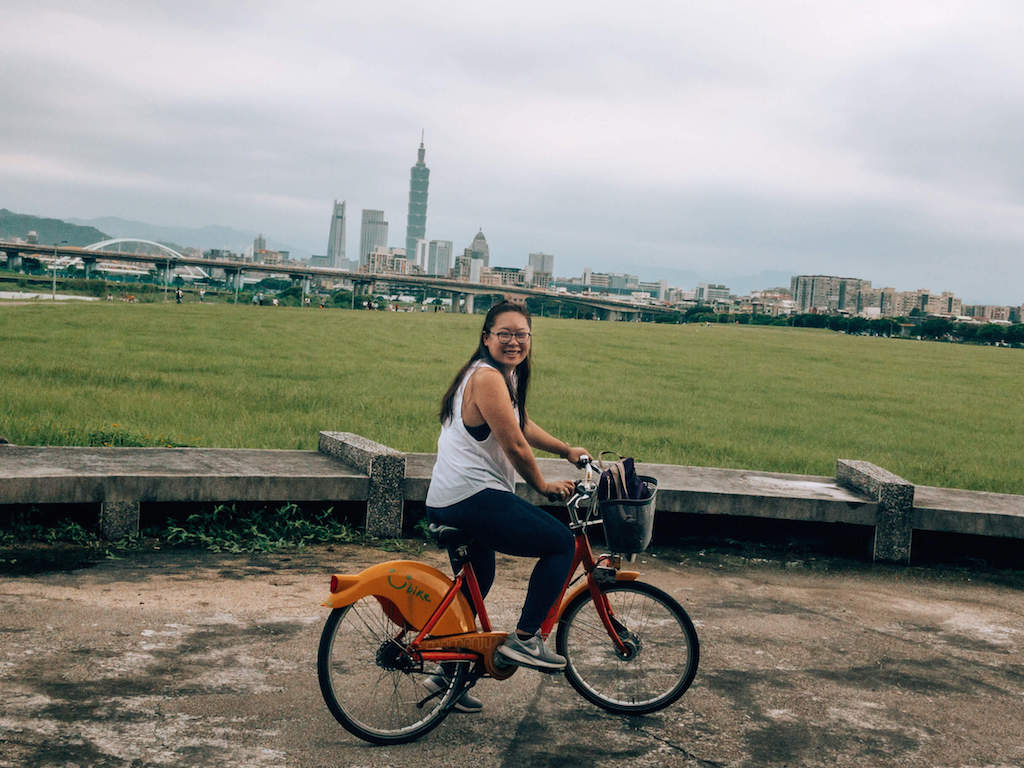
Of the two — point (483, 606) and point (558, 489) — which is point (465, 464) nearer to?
point (558, 489)

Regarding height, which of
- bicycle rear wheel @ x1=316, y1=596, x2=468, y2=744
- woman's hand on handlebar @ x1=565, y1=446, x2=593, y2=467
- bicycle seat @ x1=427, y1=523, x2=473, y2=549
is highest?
woman's hand on handlebar @ x1=565, y1=446, x2=593, y2=467

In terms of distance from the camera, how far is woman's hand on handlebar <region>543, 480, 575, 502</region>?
4297 millimetres

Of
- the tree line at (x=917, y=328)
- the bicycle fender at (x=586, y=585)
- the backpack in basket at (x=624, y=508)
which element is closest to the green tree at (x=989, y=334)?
the tree line at (x=917, y=328)

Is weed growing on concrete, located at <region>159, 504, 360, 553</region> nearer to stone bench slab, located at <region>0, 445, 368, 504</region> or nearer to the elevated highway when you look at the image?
stone bench slab, located at <region>0, 445, 368, 504</region>

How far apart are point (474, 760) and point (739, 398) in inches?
742

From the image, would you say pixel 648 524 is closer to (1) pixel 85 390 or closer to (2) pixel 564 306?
(1) pixel 85 390

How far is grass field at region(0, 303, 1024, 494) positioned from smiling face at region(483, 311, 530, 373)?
6.24 metres

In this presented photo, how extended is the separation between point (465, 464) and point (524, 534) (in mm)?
382

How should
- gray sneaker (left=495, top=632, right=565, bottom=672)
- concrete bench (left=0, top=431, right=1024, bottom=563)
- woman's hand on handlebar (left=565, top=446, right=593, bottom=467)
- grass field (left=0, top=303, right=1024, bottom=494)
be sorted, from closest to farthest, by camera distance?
gray sneaker (left=495, top=632, right=565, bottom=672) < woman's hand on handlebar (left=565, top=446, right=593, bottom=467) < concrete bench (left=0, top=431, right=1024, bottom=563) < grass field (left=0, top=303, right=1024, bottom=494)

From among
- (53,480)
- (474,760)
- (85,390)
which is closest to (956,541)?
(474,760)

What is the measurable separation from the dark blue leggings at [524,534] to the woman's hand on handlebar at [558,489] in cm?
9

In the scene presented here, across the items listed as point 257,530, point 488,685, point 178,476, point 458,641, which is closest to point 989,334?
point 257,530

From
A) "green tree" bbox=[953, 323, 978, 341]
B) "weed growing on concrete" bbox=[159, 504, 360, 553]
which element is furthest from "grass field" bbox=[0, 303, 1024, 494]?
"green tree" bbox=[953, 323, 978, 341]

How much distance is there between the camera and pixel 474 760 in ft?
13.4
